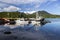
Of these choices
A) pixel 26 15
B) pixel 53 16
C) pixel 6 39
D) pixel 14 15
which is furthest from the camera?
pixel 53 16

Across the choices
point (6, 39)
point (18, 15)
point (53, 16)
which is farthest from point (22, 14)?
point (53, 16)

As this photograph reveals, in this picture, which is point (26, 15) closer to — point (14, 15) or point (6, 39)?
point (14, 15)

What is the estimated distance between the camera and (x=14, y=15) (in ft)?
→ 309

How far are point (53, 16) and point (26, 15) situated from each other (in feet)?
312

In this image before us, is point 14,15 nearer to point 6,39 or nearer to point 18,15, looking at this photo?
point 18,15

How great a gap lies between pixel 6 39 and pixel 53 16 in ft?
583

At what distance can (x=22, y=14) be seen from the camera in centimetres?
9775

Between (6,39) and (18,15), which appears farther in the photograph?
(18,15)

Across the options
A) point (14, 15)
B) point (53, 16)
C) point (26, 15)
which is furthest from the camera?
point (53, 16)

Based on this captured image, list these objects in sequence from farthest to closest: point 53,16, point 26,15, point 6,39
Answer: point 53,16 → point 26,15 → point 6,39

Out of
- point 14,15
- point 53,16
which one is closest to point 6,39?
point 14,15

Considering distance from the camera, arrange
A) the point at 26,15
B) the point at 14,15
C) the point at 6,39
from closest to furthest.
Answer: the point at 6,39, the point at 14,15, the point at 26,15

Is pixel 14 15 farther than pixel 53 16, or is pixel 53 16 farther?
pixel 53 16

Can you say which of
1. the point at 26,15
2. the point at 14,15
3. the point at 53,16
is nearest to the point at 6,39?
the point at 14,15
